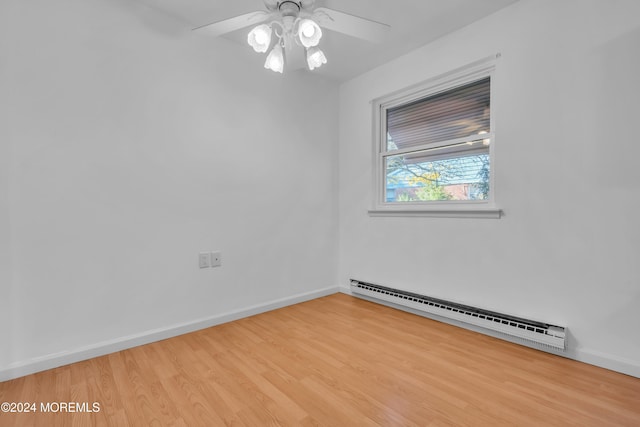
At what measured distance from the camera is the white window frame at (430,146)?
7.47ft

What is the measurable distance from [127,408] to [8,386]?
785 millimetres

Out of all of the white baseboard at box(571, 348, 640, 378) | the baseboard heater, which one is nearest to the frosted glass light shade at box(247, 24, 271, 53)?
the baseboard heater

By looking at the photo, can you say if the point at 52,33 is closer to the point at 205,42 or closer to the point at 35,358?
the point at 205,42

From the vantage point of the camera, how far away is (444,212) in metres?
2.52

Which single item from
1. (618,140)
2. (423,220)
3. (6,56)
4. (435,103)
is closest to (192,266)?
(6,56)

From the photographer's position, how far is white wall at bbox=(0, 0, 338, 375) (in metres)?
1.74

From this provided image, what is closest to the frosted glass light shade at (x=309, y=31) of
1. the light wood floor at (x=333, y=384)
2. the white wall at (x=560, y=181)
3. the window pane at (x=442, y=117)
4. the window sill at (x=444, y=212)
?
the white wall at (x=560, y=181)

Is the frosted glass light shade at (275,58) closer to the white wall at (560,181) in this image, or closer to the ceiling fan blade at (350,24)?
the ceiling fan blade at (350,24)

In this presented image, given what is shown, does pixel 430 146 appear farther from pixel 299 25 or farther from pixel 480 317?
pixel 299 25

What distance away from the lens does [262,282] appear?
2771 mm

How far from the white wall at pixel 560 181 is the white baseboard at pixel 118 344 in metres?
1.65

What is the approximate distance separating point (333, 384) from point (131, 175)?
1.87 metres

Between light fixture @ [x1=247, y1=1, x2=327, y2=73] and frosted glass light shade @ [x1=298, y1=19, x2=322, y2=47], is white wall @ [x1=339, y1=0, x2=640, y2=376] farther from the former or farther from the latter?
frosted glass light shade @ [x1=298, y1=19, x2=322, y2=47]

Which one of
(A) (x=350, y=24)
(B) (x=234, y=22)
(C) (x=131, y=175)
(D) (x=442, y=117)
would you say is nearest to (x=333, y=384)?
(C) (x=131, y=175)
